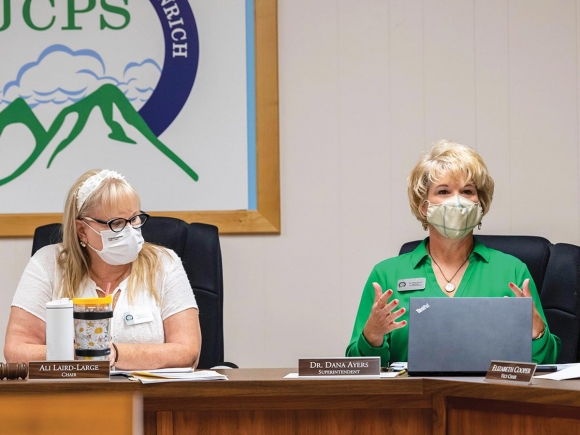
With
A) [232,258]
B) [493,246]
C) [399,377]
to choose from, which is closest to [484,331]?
[399,377]

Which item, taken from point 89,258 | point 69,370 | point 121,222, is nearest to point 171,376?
point 69,370

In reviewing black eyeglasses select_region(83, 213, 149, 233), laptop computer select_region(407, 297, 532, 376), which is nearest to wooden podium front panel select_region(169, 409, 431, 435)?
laptop computer select_region(407, 297, 532, 376)

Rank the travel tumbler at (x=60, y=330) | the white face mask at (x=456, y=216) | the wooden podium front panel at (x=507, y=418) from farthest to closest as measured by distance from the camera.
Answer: the white face mask at (x=456, y=216) < the travel tumbler at (x=60, y=330) < the wooden podium front panel at (x=507, y=418)

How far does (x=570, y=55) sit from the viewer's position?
10.1ft

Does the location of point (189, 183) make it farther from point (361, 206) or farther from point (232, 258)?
point (361, 206)

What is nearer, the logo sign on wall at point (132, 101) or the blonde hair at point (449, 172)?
the blonde hair at point (449, 172)

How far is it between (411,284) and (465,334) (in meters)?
0.57

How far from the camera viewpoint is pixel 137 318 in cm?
241

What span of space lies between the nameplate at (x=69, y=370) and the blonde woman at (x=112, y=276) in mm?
488

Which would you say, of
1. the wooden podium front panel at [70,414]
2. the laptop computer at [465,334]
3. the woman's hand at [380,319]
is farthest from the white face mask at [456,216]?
the wooden podium front panel at [70,414]

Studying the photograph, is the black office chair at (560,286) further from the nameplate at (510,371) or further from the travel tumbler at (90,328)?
the travel tumbler at (90,328)

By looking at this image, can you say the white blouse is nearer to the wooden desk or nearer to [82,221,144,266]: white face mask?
[82,221,144,266]: white face mask

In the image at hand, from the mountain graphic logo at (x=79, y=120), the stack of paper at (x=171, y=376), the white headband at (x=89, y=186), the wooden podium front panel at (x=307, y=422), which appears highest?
the mountain graphic logo at (x=79, y=120)

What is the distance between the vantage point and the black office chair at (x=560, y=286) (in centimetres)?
252
